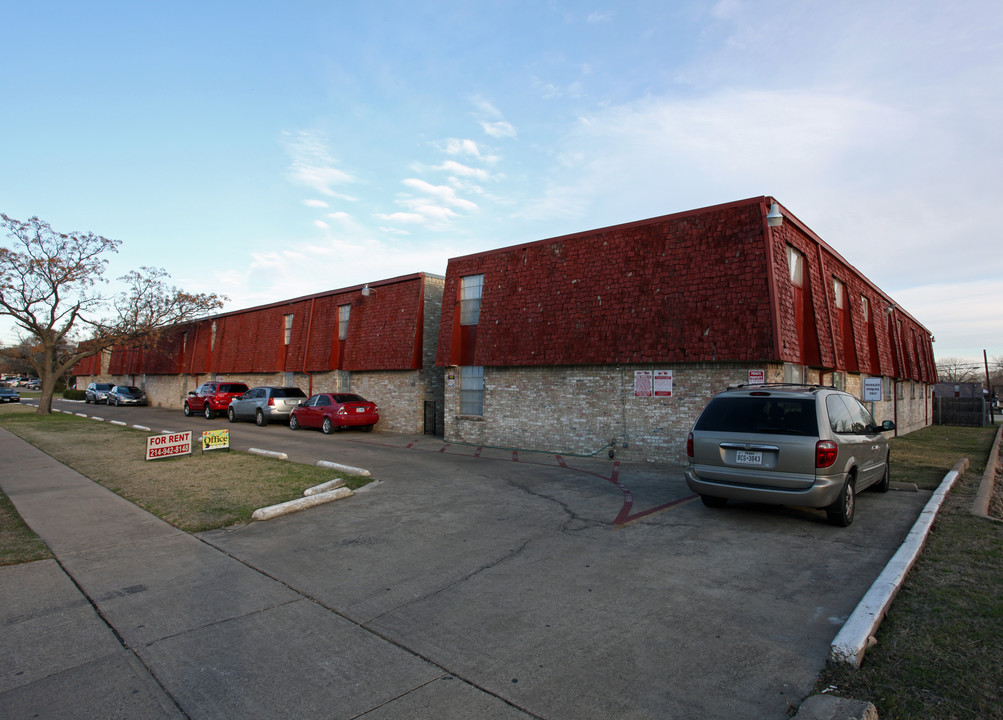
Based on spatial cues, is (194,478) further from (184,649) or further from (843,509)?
(843,509)

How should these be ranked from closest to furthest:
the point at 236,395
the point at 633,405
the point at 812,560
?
the point at 812,560
the point at 633,405
the point at 236,395

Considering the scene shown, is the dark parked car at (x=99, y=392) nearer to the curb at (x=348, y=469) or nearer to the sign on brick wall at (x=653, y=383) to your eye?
the curb at (x=348, y=469)

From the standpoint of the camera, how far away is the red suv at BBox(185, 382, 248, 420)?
90.0 feet

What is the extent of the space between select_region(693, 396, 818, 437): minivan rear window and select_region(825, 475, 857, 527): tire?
91 cm

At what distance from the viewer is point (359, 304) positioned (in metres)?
24.0

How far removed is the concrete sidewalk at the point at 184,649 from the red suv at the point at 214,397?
22432mm

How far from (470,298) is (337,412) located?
6655mm

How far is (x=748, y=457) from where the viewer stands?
7.15m

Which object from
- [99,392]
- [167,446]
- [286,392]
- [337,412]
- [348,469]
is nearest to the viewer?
[348,469]

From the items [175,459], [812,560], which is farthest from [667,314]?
[175,459]

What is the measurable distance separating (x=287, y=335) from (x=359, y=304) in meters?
6.40

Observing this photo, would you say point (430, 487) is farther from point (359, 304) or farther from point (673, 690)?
point (359, 304)

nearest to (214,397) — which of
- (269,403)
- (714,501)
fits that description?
(269,403)

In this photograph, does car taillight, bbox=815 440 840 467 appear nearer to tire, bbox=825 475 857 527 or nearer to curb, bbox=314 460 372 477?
tire, bbox=825 475 857 527
